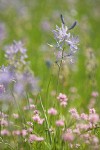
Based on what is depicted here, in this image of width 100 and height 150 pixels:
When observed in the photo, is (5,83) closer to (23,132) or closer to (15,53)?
(23,132)

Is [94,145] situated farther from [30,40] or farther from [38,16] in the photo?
[38,16]

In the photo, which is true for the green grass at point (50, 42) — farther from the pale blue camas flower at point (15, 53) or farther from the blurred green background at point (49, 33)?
the pale blue camas flower at point (15, 53)

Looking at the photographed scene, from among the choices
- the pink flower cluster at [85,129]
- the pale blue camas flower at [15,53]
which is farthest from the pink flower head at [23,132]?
the pale blue camas flower at [15,53]

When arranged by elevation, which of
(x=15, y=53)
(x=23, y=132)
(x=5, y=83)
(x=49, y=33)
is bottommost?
(x=23, y=132)

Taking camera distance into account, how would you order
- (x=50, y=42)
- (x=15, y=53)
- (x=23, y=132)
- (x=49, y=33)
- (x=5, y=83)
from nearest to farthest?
(x=23, y=132) → (x=5, y=83) → (x=15, y=53) → (x=50, y=42) → (x=49, y=33)

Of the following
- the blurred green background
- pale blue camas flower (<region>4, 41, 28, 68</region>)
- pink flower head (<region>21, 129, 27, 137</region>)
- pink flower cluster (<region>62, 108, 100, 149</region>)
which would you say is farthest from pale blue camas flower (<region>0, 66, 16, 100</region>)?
the blurred green background

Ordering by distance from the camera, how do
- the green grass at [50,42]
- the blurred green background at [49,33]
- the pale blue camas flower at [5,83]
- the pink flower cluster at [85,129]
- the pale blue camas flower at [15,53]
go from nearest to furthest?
the pink flower cluster at [85,129] < the pale blue camas flower at [5,83] < the pale blue camas flower at [15,53] < the green grass at [50,42] < the blurred green background at [49,33]

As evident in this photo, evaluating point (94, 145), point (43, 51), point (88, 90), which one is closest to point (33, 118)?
point (94, 145)

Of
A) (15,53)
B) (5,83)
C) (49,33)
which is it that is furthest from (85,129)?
(49,33)

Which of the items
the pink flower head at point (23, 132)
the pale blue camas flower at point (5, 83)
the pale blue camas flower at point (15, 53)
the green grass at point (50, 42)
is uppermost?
the green grass at point (50, 42)
